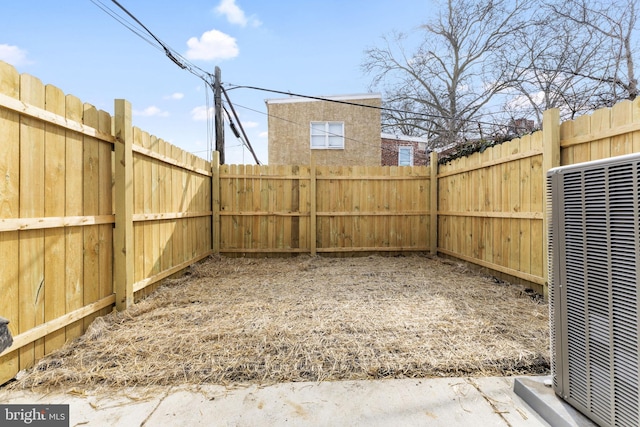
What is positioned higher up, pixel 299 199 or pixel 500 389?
pixel 299 199

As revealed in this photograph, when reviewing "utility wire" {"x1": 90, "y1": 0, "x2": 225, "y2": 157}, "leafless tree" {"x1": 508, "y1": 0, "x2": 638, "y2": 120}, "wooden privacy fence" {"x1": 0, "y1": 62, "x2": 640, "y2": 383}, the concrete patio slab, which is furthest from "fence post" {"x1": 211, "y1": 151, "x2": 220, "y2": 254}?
"leafless tree" {"x1": 508, "y1": 0, "x2": 638, "y2": 120}

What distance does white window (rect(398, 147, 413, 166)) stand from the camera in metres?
12.9

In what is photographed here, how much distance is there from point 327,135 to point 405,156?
13.4 ft

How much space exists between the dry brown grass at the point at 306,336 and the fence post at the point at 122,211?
243 mm

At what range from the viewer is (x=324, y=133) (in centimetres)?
1062

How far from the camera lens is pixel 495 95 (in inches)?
467

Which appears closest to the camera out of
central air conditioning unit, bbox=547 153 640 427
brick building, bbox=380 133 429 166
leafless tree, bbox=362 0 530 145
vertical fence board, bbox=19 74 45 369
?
central air conditioning unit, bbox=547 153 640 427

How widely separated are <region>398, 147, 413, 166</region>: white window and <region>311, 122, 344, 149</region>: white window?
345 cm

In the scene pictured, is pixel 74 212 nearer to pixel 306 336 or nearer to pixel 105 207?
pixel 105 207

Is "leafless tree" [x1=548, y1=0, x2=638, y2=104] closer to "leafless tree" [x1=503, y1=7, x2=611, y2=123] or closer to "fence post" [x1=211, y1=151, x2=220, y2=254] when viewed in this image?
"leafless tree" [x1=503, y1=7, x2=611, y2=123]

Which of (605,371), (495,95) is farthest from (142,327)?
(495,95)

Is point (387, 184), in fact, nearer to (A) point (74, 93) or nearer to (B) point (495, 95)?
(A) point (74, 93)

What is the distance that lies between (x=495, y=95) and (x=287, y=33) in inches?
335

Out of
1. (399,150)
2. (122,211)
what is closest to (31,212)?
(122,211)
